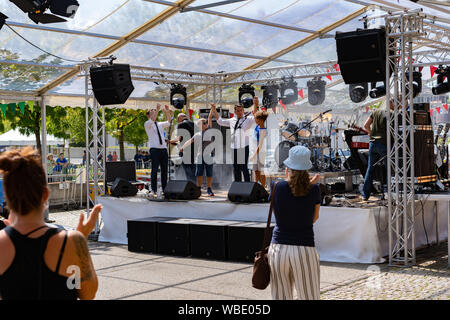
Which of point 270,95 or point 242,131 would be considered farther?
point 270,95

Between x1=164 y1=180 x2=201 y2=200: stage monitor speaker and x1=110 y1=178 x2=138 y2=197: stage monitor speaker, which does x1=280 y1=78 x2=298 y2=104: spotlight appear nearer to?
x1=164 y1=180 x2=201 y2=200: stage monitor speaker

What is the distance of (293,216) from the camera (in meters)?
3.66

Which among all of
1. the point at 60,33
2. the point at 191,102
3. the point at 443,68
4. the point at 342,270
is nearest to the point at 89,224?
the point at 342,270

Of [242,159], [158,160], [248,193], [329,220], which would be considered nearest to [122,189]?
[158,160]

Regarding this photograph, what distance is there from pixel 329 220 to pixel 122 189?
377cm

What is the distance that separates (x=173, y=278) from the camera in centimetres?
676

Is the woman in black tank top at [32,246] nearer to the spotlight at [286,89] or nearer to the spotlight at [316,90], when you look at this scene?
the spotlight at [286,89]

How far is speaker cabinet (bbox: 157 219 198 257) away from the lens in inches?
323

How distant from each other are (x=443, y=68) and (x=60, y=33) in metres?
8.02

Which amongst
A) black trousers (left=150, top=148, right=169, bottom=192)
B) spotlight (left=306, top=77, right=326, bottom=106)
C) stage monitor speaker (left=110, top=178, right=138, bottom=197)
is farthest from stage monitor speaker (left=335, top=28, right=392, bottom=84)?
spotlight (left=306, top=77, right=326, bottom=106)

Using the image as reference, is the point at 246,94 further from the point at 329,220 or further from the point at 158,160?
the point at 329,220

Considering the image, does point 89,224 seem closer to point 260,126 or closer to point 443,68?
point 260,126

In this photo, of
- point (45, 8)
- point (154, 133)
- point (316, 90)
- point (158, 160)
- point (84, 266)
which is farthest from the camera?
point (316, 90)

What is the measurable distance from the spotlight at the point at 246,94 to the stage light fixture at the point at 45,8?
756 centimetres
